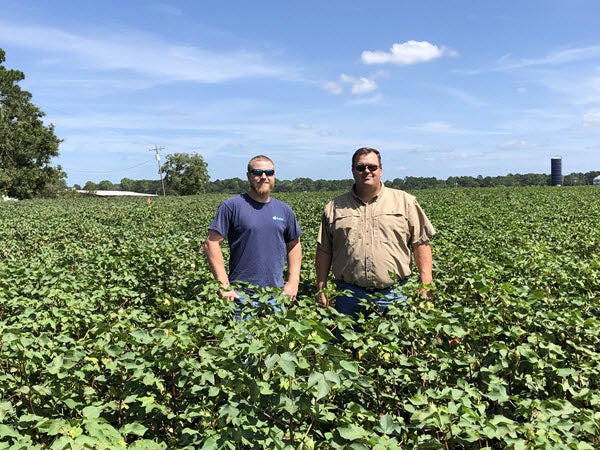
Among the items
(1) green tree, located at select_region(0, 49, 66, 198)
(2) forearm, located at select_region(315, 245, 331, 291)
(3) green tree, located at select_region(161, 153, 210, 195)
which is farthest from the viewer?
(3) green tree, located at select_region(161, 153, 210, 195)

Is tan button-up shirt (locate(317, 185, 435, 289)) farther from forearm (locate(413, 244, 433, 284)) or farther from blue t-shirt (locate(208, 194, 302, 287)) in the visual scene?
blue t-shirt (locate(208, 194, 302, 287))

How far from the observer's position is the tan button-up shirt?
12.1 feet

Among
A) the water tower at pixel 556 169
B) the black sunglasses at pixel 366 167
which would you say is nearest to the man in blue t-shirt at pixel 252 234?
the black sunglasses at pixel 366 167

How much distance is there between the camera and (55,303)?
407 centimetres

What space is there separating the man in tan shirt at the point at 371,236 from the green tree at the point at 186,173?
9536 centimetres

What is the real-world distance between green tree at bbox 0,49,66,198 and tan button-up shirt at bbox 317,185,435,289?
55.2m

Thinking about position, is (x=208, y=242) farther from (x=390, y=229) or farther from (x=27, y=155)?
(x=27, y=155)

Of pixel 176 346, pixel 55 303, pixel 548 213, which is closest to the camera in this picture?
pixel 176 346

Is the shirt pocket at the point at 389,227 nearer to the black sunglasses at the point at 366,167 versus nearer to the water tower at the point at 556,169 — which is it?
the black sunglasses at the point at 366,167

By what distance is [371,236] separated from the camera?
374cm

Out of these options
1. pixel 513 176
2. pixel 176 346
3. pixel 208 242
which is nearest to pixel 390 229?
pixel 208 242

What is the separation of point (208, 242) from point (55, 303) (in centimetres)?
147

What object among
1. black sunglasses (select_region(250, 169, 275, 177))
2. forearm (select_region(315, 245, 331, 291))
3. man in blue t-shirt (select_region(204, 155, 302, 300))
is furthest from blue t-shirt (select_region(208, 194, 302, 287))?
forearm (select_region(315, 245, 331, 291))

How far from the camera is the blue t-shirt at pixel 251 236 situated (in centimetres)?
385
